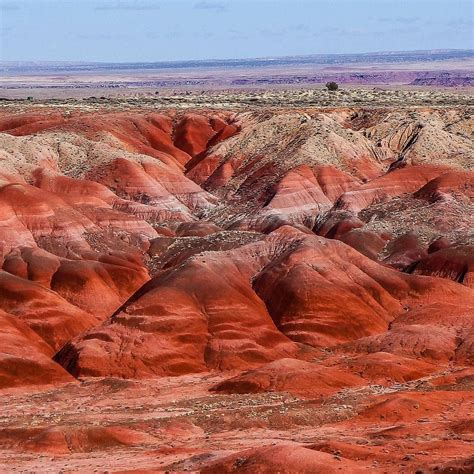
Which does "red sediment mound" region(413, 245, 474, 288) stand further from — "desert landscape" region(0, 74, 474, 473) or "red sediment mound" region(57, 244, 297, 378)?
"red sediment mound" region(57, 244, 297, 378)

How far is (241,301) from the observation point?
239 ft

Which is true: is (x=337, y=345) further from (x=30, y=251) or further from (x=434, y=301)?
(x=30, y=251)

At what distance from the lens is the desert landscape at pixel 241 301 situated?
48.5 metres

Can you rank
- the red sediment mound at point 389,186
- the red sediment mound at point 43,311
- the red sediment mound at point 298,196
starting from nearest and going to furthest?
the red sediment mound at point 43,311
the red sediment mound at point 298,196
the red sediment mound at point 389,186

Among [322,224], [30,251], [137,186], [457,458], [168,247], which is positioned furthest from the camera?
[137,186]

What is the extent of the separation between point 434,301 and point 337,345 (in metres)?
9.97

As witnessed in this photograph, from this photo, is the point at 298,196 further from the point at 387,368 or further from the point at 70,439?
the point at 70,439

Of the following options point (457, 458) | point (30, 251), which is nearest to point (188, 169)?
point (30, 251)

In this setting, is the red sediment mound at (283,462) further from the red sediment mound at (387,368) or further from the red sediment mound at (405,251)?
the red sediment mound at (405,251)

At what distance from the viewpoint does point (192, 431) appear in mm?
51188

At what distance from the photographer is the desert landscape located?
48.5 meters

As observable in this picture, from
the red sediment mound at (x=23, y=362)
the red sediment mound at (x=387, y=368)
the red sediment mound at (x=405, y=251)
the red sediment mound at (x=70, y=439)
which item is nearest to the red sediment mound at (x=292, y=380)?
the red sediment mound at (x=387, y=368)

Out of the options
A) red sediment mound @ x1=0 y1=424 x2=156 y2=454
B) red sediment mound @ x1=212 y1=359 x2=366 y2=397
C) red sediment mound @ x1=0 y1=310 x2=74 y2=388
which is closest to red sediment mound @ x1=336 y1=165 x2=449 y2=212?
red sediment mound @ x1=0 y1=310 x2=74 y2=388

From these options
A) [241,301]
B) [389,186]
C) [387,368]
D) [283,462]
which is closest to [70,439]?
[283,462]
